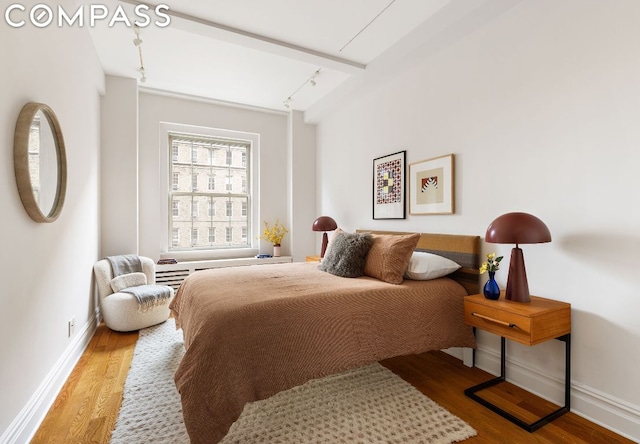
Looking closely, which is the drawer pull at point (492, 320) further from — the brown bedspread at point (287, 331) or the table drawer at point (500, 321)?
the brown bedspread at point (287, 331)

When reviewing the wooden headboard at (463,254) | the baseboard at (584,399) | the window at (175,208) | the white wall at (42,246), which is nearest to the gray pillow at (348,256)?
the wooden headboard at (463,254)

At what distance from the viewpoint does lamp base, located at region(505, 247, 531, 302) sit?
2.03 metres

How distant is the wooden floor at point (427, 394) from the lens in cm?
173

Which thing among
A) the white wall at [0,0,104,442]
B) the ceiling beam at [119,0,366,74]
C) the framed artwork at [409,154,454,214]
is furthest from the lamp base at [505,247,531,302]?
the white wall at [0,0,104,442]

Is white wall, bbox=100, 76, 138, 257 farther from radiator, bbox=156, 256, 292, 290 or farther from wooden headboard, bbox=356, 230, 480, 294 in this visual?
wooden headboard, bbox=356, 230, 480, 294

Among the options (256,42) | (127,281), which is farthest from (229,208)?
(256,42)

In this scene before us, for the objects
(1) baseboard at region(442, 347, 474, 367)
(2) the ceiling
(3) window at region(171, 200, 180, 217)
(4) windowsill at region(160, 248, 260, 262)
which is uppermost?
(2) the ceiling

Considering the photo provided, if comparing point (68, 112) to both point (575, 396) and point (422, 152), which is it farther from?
point (575, 396)

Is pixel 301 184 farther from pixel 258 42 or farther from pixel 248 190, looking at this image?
pixel 258 42

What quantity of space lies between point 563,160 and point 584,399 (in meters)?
1.45

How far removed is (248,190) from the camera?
204 inches

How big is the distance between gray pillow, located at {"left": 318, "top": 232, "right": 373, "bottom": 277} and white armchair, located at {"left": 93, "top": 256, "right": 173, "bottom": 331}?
1.90 metres

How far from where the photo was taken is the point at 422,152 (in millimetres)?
3113

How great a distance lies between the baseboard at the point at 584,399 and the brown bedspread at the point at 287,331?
32cm
